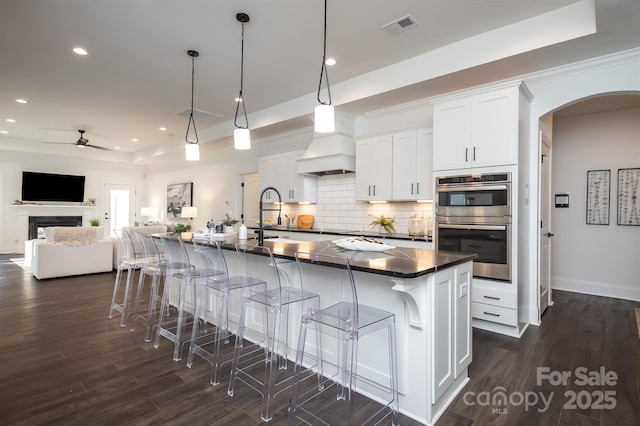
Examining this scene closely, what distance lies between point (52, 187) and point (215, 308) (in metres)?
8.93

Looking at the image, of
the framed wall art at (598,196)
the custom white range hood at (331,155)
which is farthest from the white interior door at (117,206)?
the framed wall art at (598,196)

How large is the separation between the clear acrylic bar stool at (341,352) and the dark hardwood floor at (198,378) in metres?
0.16

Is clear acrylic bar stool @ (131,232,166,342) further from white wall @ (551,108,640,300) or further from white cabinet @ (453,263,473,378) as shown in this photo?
white wall @ (551,108,640,300)

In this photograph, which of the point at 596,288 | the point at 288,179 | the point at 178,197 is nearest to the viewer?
the point at 596,288

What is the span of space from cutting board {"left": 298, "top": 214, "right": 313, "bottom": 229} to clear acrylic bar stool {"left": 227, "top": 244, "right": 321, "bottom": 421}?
3.01 m

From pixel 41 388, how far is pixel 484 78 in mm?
4900

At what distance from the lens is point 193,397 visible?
2.23 meters

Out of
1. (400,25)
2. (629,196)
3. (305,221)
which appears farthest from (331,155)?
(629,196)

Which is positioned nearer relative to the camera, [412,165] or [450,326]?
[450,326]

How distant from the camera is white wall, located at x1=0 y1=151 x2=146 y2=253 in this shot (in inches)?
345

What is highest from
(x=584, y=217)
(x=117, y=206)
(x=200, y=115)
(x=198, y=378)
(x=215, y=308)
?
(x=200, y=115)

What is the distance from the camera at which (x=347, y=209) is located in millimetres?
5531

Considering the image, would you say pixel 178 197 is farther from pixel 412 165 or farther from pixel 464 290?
pixel 464 290

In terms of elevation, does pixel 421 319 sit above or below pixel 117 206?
below
